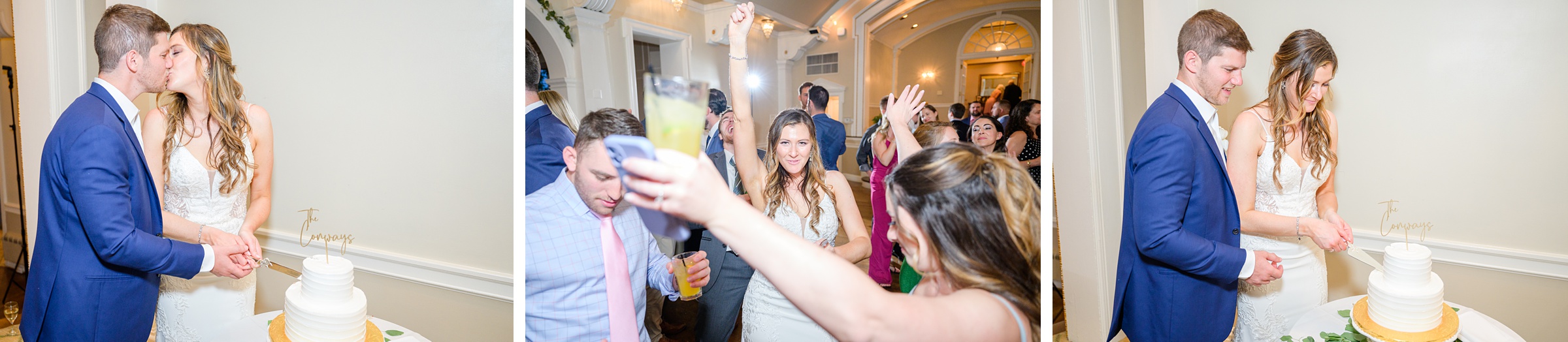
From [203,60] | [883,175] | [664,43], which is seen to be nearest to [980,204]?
[883,175]

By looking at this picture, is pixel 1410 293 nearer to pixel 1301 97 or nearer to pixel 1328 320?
pixel 1328 320

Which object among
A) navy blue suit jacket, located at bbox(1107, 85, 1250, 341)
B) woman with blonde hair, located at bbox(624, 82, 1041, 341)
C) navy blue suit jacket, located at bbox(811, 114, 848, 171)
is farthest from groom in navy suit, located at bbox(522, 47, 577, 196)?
navy blue suit jacket, located at bbox(1107, 85, 1250, 341)

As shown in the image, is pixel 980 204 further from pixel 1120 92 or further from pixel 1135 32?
pixel 1135 32

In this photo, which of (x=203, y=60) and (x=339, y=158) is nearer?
(x=203, y=60)

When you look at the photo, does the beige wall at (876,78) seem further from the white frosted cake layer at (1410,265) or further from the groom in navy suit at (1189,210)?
the white frosted cake layer at (1410,265)

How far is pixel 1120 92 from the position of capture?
1797mm

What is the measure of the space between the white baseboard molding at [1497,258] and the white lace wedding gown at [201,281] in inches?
137

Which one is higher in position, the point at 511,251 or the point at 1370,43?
the point at 1370,43

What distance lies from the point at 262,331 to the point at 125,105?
0.73 meters

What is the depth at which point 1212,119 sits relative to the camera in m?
1.65

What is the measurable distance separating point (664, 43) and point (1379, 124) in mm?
2137

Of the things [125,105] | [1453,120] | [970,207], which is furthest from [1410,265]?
[125,105]

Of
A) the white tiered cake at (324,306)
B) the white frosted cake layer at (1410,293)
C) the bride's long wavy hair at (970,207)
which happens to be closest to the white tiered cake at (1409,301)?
the white frosted cake layer at (1410,293)

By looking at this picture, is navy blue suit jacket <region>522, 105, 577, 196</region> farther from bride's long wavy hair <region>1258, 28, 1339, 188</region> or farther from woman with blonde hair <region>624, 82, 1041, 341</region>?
bride's long wavy hair <region>1258, 28, 1339, 188</region>
